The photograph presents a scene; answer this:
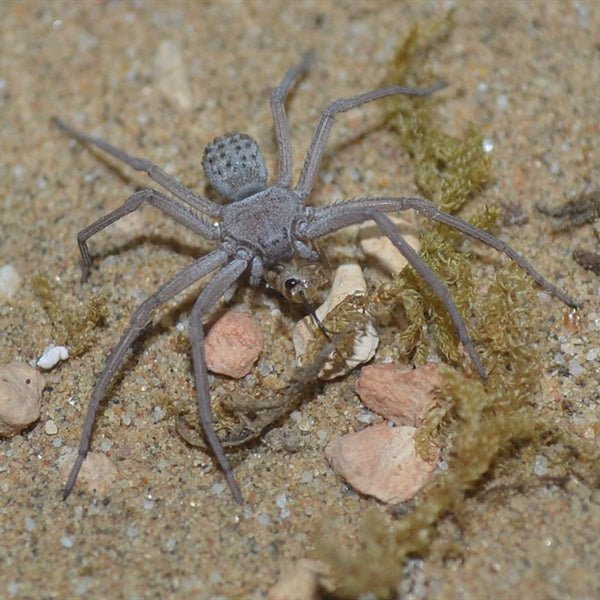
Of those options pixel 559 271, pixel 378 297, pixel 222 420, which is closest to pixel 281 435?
pixel 222 420

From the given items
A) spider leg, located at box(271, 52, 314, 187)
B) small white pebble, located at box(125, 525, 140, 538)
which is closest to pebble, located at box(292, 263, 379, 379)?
spider leg, located at box(271, 52, 314, 187)

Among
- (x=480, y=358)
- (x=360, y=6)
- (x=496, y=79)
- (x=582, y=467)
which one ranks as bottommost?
(x=582, y=467)

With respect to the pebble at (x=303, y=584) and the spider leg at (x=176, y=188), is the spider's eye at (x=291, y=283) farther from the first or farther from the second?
the pebble at (x=303, y=584)

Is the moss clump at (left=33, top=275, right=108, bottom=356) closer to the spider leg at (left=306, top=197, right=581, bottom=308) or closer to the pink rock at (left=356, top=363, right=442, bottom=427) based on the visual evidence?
the spider leg at (left=306, top=197, right=581, bottom=308)

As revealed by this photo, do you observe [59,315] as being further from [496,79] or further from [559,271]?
[496,79]

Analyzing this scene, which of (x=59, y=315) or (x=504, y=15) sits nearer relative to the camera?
(x=59, y=315)

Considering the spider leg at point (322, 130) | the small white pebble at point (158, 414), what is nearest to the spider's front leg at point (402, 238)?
the spider leg at point (322, 130)
